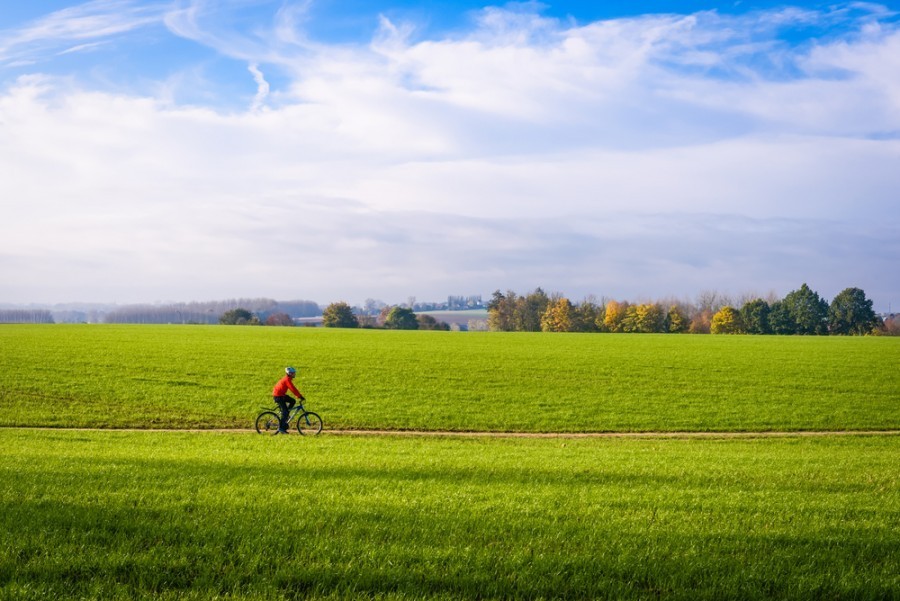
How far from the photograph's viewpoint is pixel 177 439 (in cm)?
2170

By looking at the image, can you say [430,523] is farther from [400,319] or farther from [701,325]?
[701,325]

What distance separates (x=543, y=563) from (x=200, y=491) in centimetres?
521

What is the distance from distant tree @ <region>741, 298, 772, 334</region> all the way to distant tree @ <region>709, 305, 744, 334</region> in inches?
48.1

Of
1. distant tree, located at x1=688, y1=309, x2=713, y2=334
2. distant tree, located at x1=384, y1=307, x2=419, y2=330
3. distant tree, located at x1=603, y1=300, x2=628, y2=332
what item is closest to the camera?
distant tree, located at x1=603, y1=300, x2=628, y2=332

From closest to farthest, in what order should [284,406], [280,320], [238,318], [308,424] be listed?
[284,406] < [308,424] < [238,318] < [280,320]

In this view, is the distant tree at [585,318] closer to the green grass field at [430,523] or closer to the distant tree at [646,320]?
the distant tree at [646,320]

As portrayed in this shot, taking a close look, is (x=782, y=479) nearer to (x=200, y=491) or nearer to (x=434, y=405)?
(x=200, y=491)

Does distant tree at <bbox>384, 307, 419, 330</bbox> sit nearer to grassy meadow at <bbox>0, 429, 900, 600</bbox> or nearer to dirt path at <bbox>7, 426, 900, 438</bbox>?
dirt path at <bbox>7, 426, 900, 438</bbox>

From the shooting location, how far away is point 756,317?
14900cm

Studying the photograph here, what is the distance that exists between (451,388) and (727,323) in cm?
12705

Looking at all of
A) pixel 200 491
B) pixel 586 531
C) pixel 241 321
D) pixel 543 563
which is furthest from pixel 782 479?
pixel 241 321

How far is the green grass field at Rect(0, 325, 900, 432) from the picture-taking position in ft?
107

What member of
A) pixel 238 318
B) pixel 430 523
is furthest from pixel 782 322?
pixel 430 523

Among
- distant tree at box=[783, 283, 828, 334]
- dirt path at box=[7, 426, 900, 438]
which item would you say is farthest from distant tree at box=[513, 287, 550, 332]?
dirt path at box=[7, 426, 900, 438]
